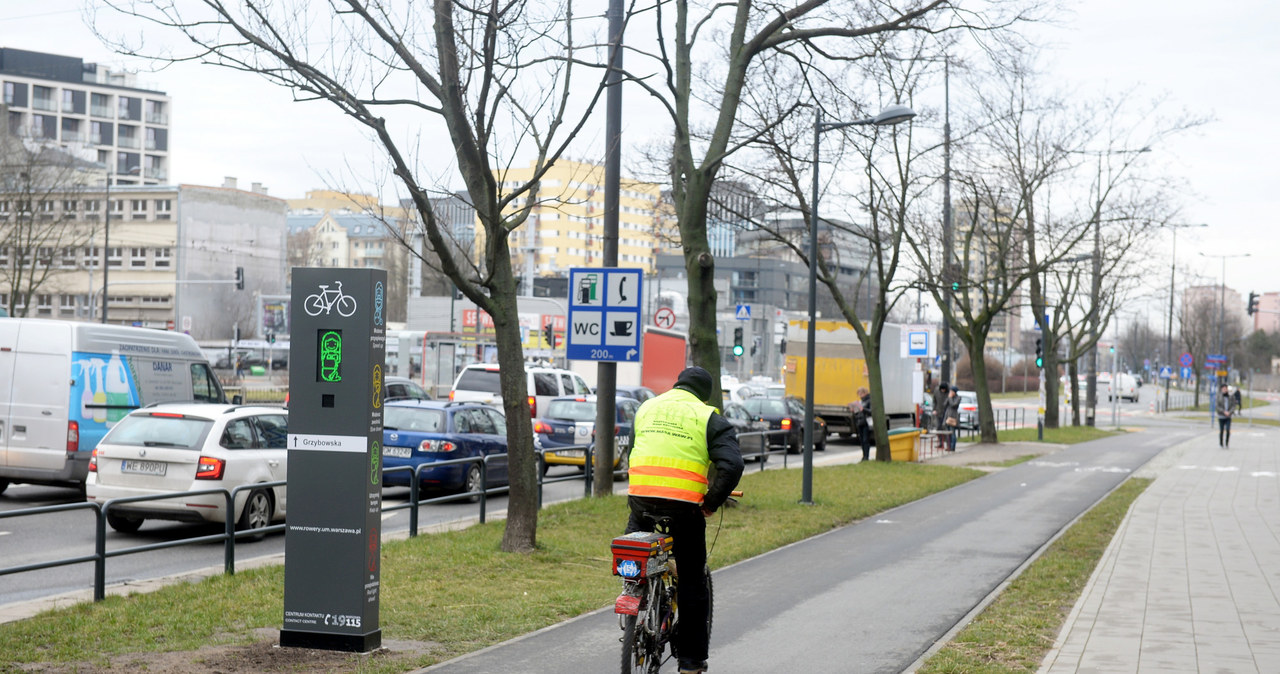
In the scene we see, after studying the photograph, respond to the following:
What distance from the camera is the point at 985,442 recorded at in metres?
36.5

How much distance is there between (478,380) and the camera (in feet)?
92.6

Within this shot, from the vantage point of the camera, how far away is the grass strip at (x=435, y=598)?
299 inches

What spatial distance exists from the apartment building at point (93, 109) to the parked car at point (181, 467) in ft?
300

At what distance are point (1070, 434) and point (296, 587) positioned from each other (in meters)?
Result: 38.1

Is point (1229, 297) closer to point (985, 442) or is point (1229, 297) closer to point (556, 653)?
point (985, 442)

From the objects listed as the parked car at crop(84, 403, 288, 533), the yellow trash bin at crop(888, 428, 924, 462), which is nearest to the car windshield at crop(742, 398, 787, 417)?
the yellow trash bin at crop(888, 428, 924, 462)

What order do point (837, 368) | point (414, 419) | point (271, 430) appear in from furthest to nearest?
point (837, 368) → point (414, 419) → point (271, 430)

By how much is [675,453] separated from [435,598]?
3.75 m

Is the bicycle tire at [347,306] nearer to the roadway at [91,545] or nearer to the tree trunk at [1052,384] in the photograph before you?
the roadway at [91,545]

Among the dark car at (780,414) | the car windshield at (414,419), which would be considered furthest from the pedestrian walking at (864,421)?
the car windshield at (414,419)

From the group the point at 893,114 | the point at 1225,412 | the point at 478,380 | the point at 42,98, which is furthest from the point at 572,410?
the point at 42,98

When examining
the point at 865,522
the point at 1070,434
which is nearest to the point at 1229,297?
the point at 1070,434

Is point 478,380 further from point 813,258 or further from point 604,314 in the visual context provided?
point 604,314

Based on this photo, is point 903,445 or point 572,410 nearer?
point 572,410
